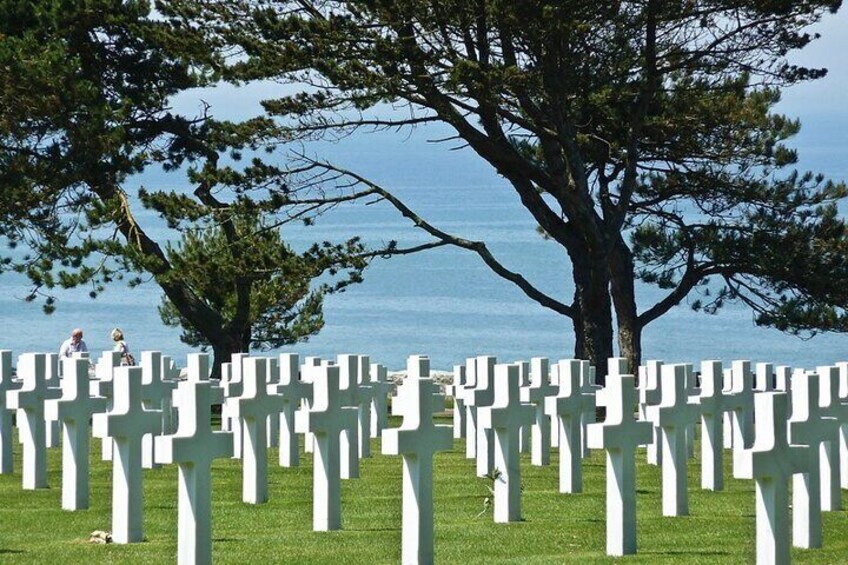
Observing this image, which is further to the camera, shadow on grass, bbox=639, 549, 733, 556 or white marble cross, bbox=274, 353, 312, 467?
white marble cross, bbox=274, 353, 312, 467

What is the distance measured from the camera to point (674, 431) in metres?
11.1

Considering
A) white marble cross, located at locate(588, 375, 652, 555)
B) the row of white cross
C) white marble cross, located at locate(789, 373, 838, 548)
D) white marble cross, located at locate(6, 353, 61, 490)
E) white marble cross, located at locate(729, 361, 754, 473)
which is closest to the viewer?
the row of white cross

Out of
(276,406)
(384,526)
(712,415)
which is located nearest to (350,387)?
(276,406)

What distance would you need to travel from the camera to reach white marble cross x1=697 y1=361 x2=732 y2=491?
12430mm

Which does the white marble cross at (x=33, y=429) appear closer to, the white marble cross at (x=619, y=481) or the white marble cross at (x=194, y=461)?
the white marble cross at (x=194, y=461)

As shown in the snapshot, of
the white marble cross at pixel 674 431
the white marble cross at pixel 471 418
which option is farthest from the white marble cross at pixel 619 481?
the white marble cross at pixel 471 418

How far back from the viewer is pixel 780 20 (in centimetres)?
2491

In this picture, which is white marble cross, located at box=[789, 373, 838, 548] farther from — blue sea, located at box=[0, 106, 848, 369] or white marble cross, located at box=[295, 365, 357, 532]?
blue sea, located at box=[0, 106, 848, 369]

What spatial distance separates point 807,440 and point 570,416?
2.93m

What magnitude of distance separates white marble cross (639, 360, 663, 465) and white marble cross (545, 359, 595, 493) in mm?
1161

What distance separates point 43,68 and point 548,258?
88774 millimetres

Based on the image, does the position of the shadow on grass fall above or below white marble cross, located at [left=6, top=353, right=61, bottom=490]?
below

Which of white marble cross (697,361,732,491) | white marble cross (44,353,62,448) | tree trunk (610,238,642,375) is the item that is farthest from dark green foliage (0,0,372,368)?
white marble cross (697,361,732,491)

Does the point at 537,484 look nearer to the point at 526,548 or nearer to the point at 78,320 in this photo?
the point at 526,548
